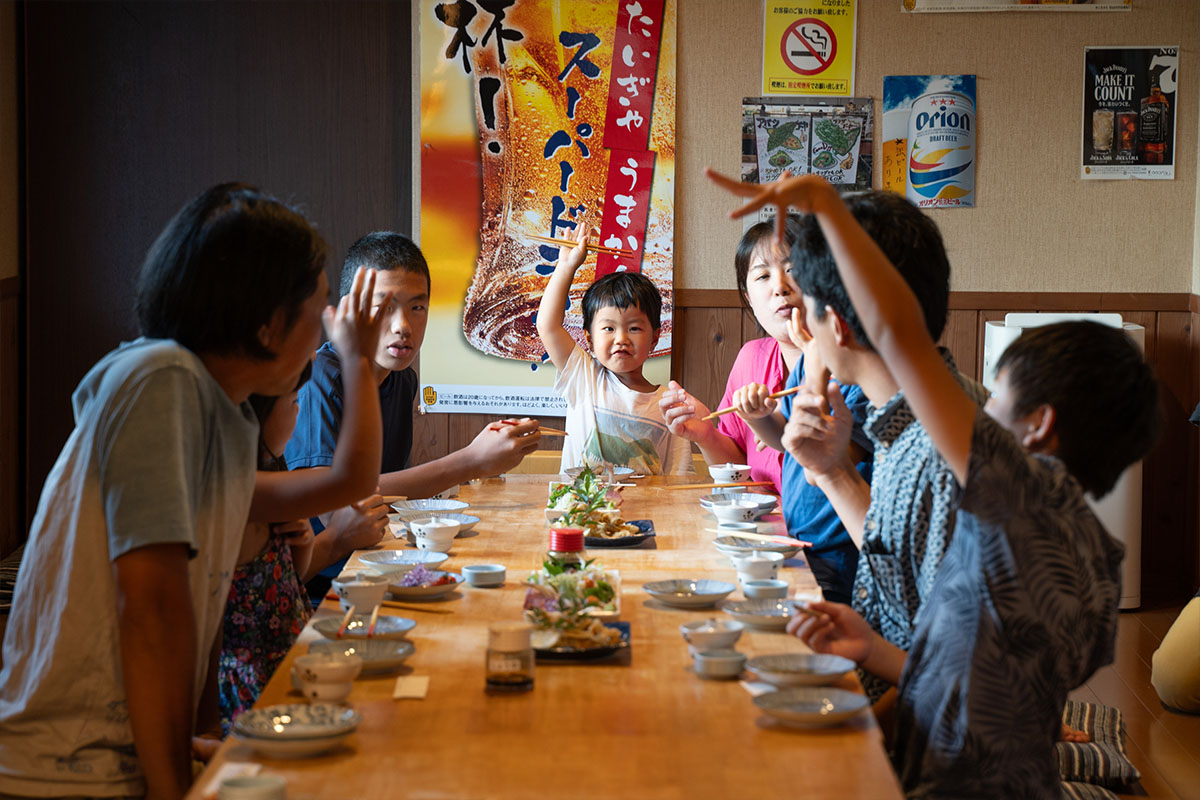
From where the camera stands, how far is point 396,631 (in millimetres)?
1685

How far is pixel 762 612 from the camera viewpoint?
1788 mm

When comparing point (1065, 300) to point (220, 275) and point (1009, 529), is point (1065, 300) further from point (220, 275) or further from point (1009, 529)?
point (220, 275)

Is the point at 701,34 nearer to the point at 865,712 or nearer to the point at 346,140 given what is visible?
the point at 346,140

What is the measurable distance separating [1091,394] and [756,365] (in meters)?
2.03

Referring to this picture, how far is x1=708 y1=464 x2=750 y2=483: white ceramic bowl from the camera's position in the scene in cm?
311

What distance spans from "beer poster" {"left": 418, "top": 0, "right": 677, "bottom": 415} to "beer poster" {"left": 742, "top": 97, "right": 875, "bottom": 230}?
35 cm

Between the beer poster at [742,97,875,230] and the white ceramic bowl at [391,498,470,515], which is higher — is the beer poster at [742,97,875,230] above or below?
above

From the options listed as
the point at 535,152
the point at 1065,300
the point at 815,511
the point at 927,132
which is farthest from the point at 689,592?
Answer: the point at 1065,300

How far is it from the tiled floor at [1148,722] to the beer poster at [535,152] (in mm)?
1872

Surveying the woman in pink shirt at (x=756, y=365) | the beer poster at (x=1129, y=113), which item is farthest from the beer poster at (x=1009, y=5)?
the woman in pink shirt at (x=756, y=365)

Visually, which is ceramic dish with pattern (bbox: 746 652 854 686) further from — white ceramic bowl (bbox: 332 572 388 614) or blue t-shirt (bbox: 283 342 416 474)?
blue t-shirt (bbox: 283 342 416 474)

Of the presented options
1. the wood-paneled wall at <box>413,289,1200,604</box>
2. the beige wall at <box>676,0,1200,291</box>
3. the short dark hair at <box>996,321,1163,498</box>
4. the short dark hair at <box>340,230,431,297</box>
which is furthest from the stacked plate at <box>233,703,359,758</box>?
the beige wall at <box>676,0,1200,291</box>

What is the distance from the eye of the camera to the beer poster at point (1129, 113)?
4.34 metres

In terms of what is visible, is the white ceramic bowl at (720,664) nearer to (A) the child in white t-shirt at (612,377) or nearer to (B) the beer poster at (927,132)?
(A) the child in white t-shirt at (612,377)
